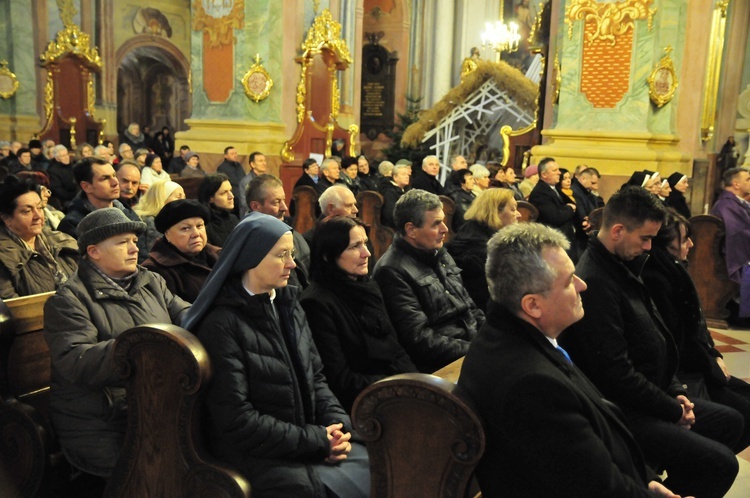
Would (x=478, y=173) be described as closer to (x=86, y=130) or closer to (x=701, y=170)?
(x=701, y=170)

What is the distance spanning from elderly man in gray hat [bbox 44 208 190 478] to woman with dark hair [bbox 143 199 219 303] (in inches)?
27.3

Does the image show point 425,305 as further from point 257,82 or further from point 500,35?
point 500,35

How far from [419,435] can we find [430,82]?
20591 millimetres

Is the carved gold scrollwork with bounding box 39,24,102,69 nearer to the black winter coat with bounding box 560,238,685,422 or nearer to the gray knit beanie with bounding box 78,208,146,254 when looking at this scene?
the gray knit beanie with bounding box 78,208,146,254

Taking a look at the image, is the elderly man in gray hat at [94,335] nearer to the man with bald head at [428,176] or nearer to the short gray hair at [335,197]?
the short gray hair at [335,197]

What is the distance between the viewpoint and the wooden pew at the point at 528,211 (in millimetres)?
7484

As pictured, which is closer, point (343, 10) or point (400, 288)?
point (400, 288)

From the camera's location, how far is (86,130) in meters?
17.5

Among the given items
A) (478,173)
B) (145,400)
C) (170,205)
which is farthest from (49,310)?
(478,173)

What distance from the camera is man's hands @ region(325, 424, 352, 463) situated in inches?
110

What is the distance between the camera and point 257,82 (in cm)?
1275

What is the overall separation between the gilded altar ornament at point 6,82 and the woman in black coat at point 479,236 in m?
14.5

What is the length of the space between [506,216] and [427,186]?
4.56 meters

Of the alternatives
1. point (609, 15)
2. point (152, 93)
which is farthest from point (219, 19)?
point (152, 93)
